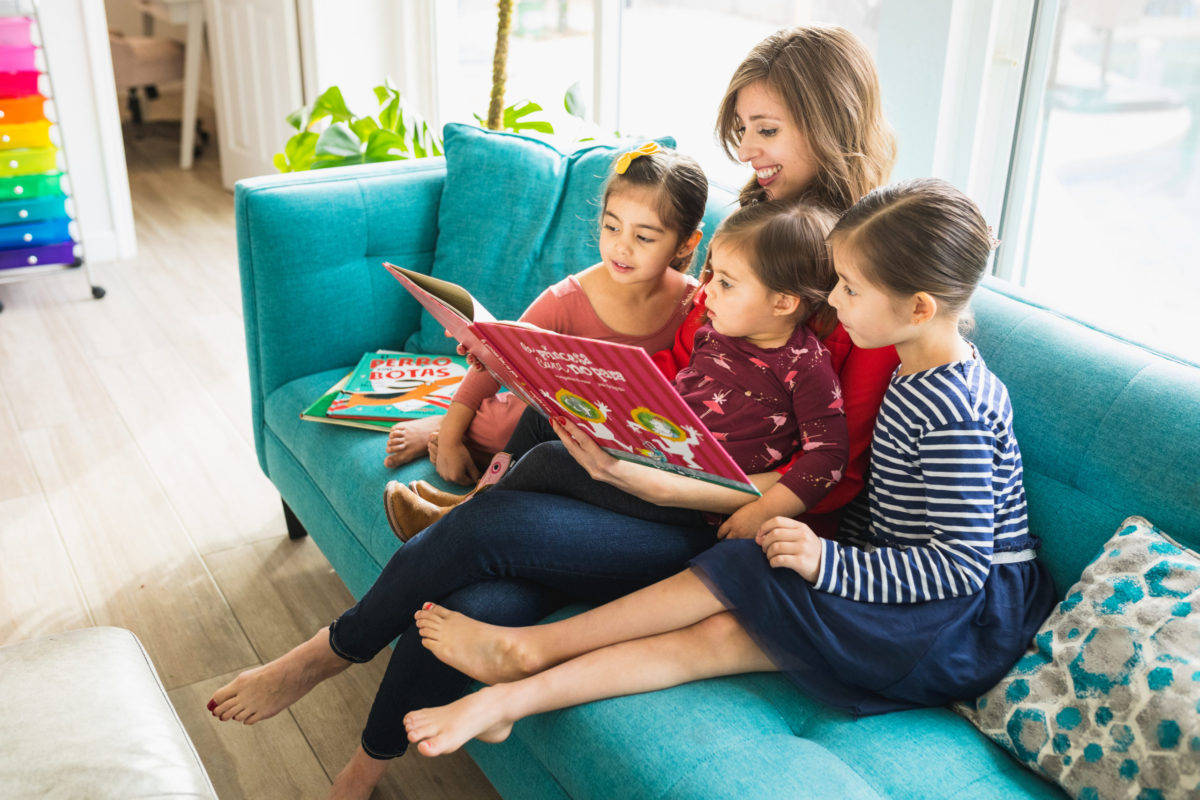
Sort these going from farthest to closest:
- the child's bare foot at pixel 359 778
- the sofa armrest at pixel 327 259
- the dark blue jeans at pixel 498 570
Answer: the sofa armrest at pixel 327 259 → the child's bare foot at pixel 359 778 → the dark blue jeans at pixel 498 570

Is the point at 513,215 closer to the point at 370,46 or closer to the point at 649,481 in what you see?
the point at 649,481

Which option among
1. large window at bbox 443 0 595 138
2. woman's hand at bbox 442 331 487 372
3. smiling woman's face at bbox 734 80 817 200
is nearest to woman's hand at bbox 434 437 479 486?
woman's hand at bbox 442 331 487 372

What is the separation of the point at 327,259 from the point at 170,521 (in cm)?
74

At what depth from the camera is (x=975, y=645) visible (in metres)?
1.25

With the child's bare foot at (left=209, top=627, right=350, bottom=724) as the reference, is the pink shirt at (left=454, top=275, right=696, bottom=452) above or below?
above

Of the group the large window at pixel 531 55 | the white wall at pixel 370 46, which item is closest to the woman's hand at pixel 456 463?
the large window at pixel 531 55

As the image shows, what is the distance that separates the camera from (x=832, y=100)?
1476mm

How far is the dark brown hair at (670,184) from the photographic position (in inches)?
60.9

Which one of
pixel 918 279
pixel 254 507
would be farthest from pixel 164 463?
pixel 918 279

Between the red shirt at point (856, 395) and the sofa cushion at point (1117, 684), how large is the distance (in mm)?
303

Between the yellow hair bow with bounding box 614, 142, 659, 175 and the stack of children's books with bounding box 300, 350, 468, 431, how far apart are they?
1.95 ft

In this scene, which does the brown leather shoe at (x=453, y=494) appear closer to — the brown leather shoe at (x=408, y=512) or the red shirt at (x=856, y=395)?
the brown leather shoe at (x=408, y=512)

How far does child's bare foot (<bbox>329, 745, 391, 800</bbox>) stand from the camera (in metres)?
1.45

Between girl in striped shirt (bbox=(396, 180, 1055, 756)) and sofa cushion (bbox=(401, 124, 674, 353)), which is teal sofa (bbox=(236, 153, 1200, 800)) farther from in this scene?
sofa cushion (bbox=(401, 124, 674, 353))
